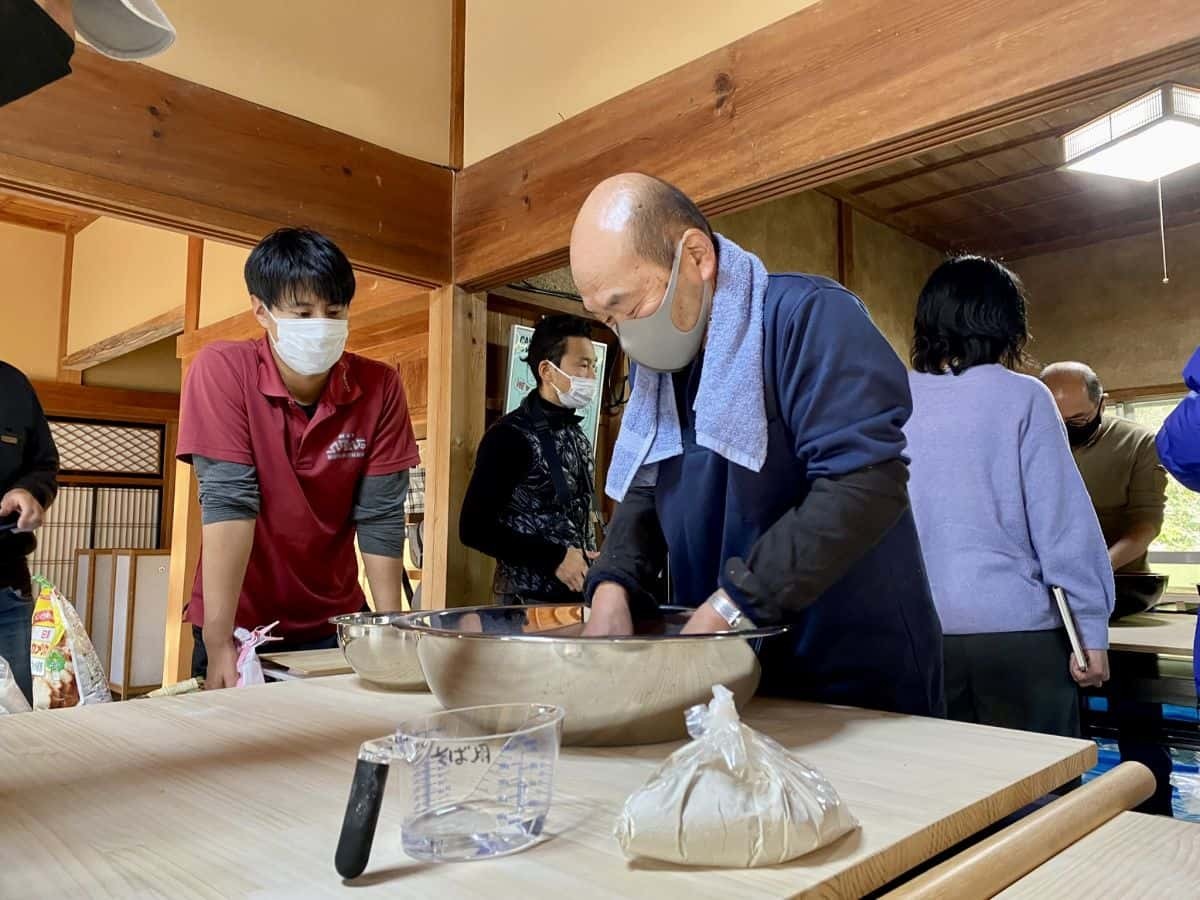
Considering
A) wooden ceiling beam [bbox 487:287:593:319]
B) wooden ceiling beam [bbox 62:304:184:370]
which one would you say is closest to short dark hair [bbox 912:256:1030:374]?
wooden ceiling beam [bbox 487:287:593:319]

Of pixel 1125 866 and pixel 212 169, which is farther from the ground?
pixel 212 169

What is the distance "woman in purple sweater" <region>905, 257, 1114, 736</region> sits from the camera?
1454mm

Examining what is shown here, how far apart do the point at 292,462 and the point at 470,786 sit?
111 centimetres

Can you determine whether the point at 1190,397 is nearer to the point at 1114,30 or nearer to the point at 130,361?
the point at 1114,30

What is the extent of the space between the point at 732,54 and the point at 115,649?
5517 mm

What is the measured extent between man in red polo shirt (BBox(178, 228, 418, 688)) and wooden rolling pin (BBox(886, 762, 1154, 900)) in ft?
3.74

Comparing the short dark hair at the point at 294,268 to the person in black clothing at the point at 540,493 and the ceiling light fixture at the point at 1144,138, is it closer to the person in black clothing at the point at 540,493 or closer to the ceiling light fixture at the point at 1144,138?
the person in black clothing at the point at 540,493

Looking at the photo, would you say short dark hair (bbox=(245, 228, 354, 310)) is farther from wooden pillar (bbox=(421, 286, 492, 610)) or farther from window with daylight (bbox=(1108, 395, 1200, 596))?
window with daylight (bbox=(1108, 395, 1200, 596))

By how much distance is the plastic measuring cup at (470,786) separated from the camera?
473 mm

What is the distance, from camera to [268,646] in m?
1.53

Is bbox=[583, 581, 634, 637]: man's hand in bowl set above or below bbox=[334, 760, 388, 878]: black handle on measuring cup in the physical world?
above

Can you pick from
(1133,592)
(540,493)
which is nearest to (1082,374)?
(1133,592)

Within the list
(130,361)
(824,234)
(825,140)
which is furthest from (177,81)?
(130,361)

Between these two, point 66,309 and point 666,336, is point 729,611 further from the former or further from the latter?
point 66,309
